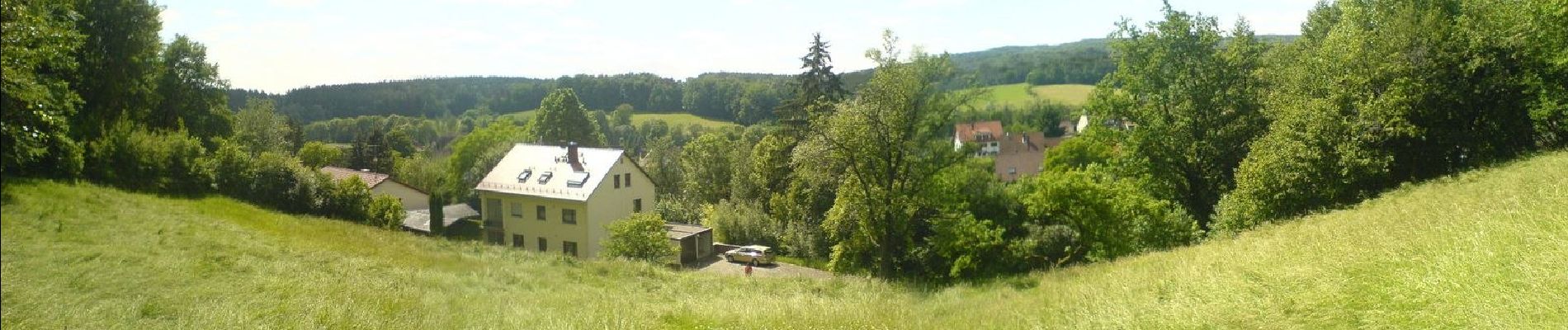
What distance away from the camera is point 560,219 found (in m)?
29.1

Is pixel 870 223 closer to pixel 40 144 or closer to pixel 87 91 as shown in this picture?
pixel 87 91

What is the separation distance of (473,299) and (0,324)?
5.92m

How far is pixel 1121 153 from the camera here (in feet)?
79.5

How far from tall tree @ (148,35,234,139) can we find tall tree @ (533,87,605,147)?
135 ft

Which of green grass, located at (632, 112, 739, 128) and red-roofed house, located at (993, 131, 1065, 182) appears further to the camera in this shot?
green grass, located at (632, 112, 739, 128)

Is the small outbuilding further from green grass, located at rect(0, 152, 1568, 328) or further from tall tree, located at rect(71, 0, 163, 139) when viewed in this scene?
tall tree, located at rect(71, 0, 163, 139)

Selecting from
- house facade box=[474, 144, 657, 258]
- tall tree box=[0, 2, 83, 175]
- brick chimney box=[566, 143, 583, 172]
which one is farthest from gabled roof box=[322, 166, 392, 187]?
tall tree box=[0, 2, 83, 175]

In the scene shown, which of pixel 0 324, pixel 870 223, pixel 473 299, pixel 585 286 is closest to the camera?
pixel 0 324

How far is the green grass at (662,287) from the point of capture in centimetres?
467

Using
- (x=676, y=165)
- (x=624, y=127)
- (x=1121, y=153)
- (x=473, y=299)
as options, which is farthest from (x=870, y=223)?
(x=624, y=127)

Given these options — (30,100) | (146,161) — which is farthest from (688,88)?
(30,100)

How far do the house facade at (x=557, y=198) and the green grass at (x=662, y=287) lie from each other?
15.1 metres

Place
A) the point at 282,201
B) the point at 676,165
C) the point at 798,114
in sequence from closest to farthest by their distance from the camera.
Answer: the point at 282,201 → the point at 798,114 → the point at 676,165

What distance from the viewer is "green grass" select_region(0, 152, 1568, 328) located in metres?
4.67
